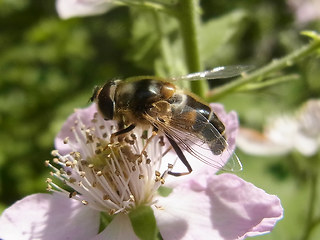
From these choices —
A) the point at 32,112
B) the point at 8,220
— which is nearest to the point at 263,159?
the point at 32,112

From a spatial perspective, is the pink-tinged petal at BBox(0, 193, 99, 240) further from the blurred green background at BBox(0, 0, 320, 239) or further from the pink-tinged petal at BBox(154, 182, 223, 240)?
the blurred green background at BBox(0, 0, 320, 239)

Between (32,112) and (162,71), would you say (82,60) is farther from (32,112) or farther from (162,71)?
(162,71)

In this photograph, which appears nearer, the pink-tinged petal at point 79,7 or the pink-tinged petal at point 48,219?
the pink-tinged petal at point 48,219

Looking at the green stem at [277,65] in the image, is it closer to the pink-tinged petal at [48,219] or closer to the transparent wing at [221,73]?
the transparent wing at [221,73]

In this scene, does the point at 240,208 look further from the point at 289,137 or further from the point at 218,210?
the point at 289,137

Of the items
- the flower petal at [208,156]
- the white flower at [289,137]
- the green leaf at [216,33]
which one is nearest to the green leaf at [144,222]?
the flower petal at [208,156]

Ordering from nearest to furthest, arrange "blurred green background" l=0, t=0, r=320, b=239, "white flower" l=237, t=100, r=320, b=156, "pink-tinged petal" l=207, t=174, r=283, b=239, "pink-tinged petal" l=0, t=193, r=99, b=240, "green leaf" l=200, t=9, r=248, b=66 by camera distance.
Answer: "pink-tinged petal" l=207, t=174, r=283, b=239 < "pink-tinged petal" l=0, t=193, r=99, b=240 < "green leaf" l=200, t=9, r=248, b=66 < "blurred green background" l=0, t=0, r=320, b=239 < "white flower" l=237, t=100, r=320, b=156

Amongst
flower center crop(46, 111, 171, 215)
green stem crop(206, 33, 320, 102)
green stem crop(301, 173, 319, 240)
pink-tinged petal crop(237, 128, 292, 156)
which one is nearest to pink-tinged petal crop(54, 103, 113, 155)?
flower center crop(46, 111, 171, 215)
